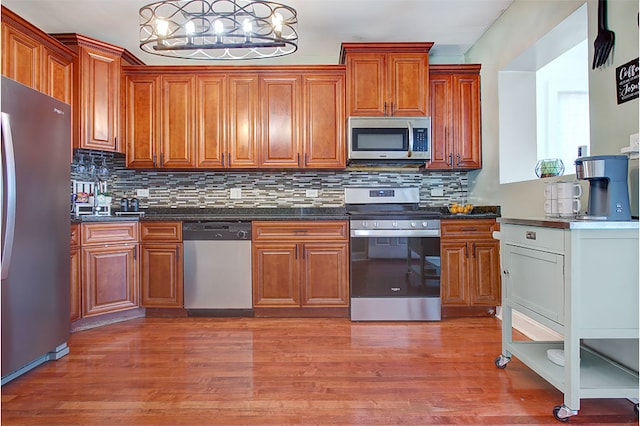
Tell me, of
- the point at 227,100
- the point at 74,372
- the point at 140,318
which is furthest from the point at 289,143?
the point at 74,372

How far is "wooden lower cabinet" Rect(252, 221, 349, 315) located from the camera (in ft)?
11.2

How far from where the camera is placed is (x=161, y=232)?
349 cm

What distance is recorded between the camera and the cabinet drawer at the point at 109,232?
316cm

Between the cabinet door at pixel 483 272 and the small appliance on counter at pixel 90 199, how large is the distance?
3.32 meters

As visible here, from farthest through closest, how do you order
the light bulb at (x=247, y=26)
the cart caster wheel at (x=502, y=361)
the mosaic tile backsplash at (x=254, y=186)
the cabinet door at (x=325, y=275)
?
the mosaic tile backsplash at (x=254, y=186)
the cabinet door at (x=325, y=275)
the light bulb at (x=247, y=26)
the cart caster wheel at (x=502, y=361)

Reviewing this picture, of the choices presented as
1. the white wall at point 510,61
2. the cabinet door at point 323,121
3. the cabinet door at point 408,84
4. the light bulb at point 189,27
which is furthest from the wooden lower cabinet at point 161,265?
the white wall at point 510,61

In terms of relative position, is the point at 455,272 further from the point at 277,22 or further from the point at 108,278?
the point at 108,278

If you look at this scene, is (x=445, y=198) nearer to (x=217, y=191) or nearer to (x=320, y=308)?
(x=320, y=308)

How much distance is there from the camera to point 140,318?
3.46 m

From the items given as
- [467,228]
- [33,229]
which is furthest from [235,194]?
[467,228]

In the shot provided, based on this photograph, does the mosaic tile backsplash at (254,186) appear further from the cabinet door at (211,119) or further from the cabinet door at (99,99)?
the cabinet door at (99,99)

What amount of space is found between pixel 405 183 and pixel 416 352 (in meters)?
1.89

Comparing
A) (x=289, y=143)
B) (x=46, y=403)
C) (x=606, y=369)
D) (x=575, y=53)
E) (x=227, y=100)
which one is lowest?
(x=46, y=403)

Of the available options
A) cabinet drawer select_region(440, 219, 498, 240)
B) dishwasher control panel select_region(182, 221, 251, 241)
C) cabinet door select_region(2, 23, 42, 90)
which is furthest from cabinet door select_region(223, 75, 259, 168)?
cabinet drawer select_region(440, 219, 498, 240)
